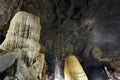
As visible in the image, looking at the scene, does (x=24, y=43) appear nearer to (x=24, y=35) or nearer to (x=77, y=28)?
(x=24, y=35)

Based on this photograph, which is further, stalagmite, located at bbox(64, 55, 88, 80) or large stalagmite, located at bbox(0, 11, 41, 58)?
stalagmite, located at bbox(64, 55, 88, 80)

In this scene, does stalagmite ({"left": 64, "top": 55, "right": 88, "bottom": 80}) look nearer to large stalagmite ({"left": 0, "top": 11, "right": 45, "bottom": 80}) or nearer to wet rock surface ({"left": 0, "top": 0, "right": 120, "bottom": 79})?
wet rock surface ({"left": 0, "top": 0, "right": 120, "bottom": 79})

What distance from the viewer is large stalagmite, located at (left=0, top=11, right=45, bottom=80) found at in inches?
151

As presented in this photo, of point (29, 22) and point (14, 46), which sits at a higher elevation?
point (29, 22)

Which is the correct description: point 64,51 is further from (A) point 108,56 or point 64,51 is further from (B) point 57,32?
(A) point 108,56

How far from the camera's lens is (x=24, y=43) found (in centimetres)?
413

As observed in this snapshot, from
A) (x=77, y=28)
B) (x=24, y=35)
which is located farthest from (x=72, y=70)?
(x=24, y=35)

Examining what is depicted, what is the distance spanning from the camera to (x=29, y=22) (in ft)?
14.6

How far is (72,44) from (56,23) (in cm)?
169

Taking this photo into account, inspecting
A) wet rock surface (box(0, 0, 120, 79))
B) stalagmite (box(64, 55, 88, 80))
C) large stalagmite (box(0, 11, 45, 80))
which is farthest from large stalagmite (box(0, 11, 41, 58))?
stalagmite (box(64, 55, 88, 80))

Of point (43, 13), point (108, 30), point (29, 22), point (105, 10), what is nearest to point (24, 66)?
point (29, 22)

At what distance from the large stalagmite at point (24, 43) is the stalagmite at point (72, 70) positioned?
3.66 m

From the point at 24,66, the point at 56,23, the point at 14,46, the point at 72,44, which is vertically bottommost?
the point at 24,66

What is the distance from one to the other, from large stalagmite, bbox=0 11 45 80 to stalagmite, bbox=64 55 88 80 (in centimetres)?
366
